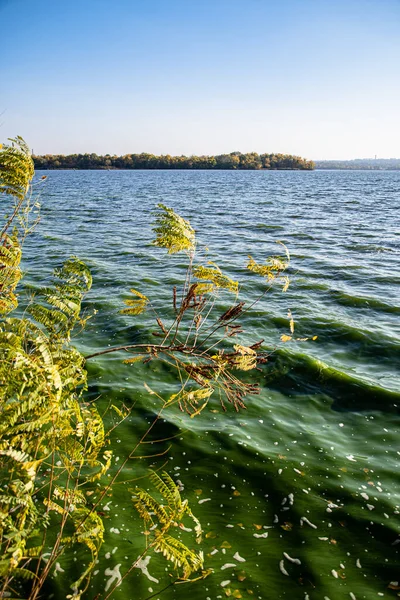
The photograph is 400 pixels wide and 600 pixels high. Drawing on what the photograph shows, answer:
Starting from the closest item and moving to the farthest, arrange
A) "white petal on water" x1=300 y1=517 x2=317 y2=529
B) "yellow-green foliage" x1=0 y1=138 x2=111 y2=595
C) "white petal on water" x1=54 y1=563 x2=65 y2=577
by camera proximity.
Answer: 1. "yellow-green foliage" x1=0 y1=138 x2=111 y2=595
2. "white petal on water" x1=54 y1=563 x2=65 y2=577
3. "white petal on water" x1=300 y1=517 x2=317 y2=529

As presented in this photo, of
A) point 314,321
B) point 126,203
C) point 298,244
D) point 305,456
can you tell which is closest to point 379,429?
point 305,456

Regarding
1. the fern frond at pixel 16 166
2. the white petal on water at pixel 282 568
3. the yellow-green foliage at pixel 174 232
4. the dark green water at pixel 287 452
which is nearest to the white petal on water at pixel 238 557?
the dark green water at pixel 287 452

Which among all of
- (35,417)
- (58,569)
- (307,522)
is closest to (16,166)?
(35,417)

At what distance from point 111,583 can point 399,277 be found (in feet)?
53.2

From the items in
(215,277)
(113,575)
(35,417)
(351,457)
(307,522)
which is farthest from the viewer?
(351,457)

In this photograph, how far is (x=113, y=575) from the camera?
429 cm

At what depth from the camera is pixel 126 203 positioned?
44938mm

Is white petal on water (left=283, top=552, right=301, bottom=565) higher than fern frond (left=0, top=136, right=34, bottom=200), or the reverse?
fern frond (left=0, top=136, right=34, bottom=200)

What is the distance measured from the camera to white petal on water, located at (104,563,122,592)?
4168 millimetres

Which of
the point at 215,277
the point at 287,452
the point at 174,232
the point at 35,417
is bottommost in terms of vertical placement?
the point at 287,452

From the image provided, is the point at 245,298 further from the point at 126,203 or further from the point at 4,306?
the point at 126,203

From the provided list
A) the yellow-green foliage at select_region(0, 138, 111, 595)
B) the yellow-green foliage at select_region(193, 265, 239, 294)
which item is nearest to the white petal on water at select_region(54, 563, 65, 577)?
the yellow-green foliage at select_region(0, 138, 111, 595)

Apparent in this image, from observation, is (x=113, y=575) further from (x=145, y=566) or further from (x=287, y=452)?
(x=287, y=452)

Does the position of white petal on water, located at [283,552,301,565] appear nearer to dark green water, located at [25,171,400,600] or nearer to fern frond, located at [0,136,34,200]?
dark green water, located at [25,171,400,600]
